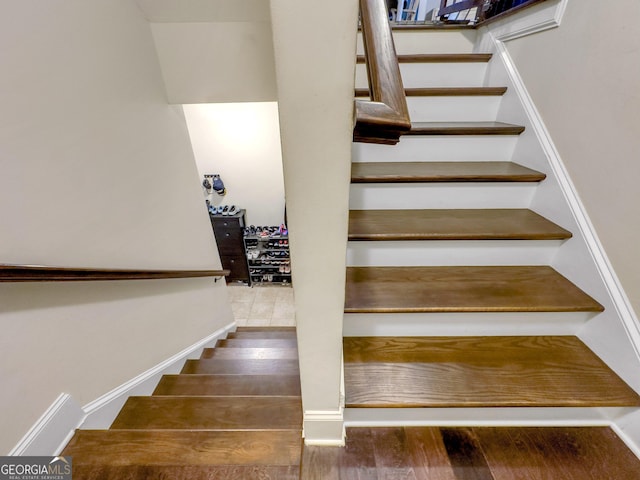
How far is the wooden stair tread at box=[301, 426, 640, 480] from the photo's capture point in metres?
0.93

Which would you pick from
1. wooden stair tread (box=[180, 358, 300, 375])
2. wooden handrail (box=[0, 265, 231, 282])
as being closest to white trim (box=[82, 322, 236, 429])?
wooden stair tread (box=[180, 358, 300, 375])

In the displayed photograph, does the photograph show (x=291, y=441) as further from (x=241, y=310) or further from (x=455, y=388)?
(x=241, y=310)

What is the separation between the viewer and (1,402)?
88 centimetres

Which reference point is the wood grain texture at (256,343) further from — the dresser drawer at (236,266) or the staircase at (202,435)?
the dresser drawer at (236,266)

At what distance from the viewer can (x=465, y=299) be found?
108 cm

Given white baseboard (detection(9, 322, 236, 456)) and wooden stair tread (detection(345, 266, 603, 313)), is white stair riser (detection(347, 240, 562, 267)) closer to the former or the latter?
wooden stair tread (detection(345, 266, 603, 313))

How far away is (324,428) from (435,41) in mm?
2380

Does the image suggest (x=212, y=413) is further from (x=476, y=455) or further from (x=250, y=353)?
(x=476, y=455)

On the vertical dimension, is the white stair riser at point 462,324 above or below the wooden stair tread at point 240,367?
above

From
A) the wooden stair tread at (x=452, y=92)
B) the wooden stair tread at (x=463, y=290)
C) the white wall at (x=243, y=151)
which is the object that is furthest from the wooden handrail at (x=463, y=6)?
the white wall at (x=243, y=151)

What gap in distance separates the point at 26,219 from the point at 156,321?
3.14 ft

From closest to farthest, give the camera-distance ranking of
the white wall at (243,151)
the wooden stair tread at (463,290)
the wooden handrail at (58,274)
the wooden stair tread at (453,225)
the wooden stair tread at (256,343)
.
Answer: the wooden handrail at (58,274) < the wooden stair tread at (463,290) < the wooden stair tread at (453,225) < the wooden stair tread at (256,343) < the white wall at (243,151)

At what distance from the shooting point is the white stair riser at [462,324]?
42.8 inches

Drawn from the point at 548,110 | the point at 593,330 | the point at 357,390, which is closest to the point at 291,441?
the point at 357,390
